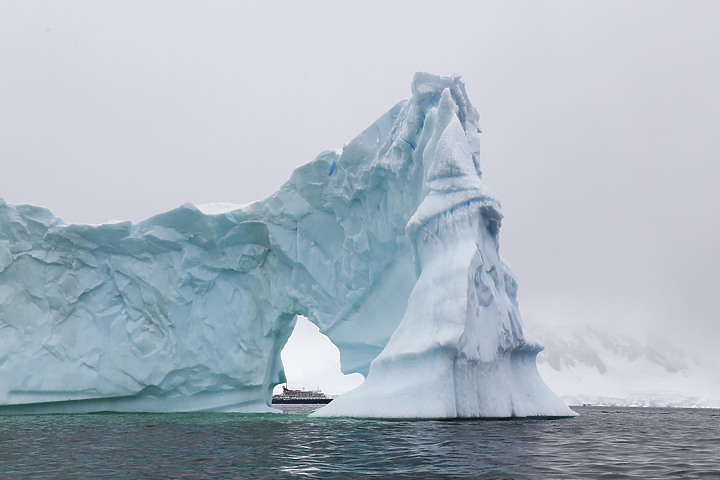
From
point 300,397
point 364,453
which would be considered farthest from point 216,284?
point 300,397

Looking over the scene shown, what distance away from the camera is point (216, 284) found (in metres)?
21.4

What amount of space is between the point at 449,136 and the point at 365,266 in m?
5.49

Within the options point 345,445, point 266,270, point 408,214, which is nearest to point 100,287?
point 266,270

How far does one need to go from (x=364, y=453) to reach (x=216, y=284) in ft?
46.0

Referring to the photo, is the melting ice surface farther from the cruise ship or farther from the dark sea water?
the cruise ship

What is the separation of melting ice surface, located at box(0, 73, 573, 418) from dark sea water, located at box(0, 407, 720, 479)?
715 cm

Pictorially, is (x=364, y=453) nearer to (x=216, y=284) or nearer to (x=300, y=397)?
(x=216, y=284)

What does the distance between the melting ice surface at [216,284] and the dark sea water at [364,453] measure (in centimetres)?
715

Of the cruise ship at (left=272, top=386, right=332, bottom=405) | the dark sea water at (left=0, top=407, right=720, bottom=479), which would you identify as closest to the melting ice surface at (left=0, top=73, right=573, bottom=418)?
the dark sea water at (left=0, top=407, right=720, bottom=479)

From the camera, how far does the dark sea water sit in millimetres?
6957

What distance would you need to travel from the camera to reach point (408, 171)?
1816cm

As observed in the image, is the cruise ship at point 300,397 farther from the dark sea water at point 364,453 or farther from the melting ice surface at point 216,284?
the dark sea water at point 364,453

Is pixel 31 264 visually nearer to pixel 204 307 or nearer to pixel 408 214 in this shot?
pixel 204 307

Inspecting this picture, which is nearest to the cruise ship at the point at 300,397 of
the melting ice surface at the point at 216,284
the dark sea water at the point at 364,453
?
the melting ice surface at the point at 216,284
